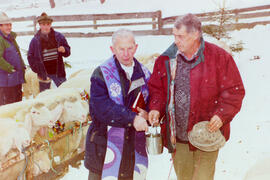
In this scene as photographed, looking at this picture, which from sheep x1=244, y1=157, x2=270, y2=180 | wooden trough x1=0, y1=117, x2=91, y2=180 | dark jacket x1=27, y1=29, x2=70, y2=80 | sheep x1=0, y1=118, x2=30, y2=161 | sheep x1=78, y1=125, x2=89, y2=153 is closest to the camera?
sheep x1=244, y1=157, x2=270, y2=180

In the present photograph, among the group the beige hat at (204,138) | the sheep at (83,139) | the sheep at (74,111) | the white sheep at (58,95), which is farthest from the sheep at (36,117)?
the beige hat at (204,138)

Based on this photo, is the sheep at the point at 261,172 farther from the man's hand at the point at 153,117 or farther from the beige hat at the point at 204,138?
the man's hand at the point at 153,117

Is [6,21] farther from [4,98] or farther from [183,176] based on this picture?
[183,176]

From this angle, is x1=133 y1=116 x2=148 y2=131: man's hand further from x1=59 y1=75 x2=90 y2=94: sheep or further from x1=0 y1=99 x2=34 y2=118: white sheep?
x1=59 y1=75 x2=90 y2=94: sheep

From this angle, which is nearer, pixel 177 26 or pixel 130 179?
pixel 177 26

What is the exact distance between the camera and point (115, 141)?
254cm

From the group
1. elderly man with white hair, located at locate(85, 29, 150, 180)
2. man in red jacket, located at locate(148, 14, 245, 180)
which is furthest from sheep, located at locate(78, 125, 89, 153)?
man in red jacket, located at locate(148, 14, 245, 180)

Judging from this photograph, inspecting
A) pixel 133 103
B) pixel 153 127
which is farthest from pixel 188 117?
pixel 133 103

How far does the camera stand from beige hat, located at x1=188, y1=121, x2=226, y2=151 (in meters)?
2.41

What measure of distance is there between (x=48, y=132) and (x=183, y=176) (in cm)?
198

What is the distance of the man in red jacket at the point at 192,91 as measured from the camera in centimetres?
238

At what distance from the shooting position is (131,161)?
104 inches

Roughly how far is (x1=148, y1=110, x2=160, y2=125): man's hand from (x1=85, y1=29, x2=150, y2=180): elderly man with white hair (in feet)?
0.21

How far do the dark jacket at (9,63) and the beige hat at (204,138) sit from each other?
350 cm
